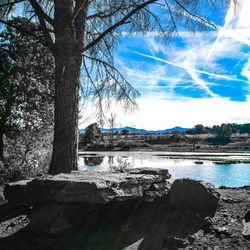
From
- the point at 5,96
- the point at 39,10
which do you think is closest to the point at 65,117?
the point at 39,10

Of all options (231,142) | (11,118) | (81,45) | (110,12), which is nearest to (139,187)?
(81,45)

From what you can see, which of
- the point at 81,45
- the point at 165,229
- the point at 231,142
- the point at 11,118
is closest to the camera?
the point at 165,229

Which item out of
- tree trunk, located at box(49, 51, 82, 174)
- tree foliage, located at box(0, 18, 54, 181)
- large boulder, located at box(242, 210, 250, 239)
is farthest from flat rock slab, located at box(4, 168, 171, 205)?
tree foliage, located at box(0, 18, 54, 181)

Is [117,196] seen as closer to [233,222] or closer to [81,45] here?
[233,222]

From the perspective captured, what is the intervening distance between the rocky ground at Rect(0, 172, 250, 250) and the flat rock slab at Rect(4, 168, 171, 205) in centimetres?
2

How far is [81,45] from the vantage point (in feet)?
20.0

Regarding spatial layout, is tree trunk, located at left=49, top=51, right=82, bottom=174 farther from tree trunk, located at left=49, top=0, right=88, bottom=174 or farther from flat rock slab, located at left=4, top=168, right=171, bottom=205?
flat rock slab, located at left=4, top=168, right=171, bottom=205

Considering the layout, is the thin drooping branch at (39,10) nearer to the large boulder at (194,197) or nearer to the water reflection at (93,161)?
the large boulder at (194,197)

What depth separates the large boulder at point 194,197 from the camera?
3.79m

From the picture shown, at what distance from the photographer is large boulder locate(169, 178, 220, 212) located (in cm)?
379

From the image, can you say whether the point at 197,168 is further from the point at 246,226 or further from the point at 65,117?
the point at 246,226

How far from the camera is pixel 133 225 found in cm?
360

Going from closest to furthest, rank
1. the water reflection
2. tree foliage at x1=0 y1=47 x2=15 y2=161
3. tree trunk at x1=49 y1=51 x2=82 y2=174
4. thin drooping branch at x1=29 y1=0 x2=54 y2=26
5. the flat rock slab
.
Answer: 1. the flat rock slab
2. tree trunk at x1=49 y1=51 x2=82 y2=174
3. thin drooping branch at x1=29 y1=0 x2=54 y2=26
4. tree foliage at x1=0 y1=47 x2=15 y2=161
5. the water reflection

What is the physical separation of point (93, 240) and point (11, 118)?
7.01m
